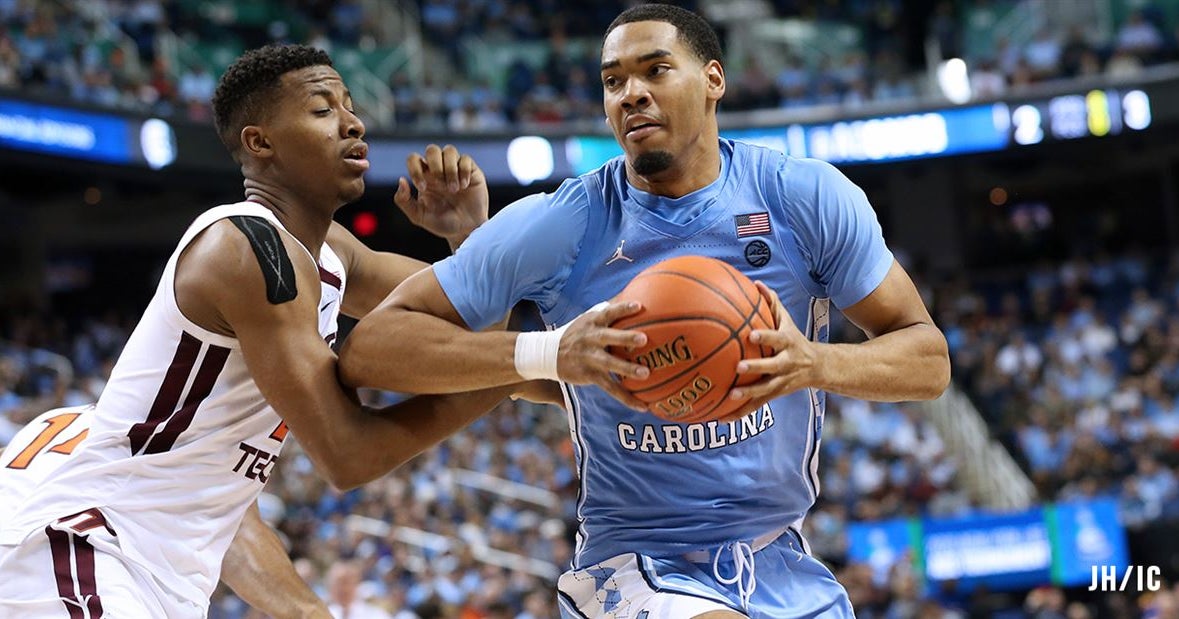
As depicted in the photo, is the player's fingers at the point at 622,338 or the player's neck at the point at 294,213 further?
the player's neck at the point at 294,213

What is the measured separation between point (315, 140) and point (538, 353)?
1050 millimetres

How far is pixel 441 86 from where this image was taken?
20.8 meters

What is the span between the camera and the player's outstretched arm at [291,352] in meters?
3.57

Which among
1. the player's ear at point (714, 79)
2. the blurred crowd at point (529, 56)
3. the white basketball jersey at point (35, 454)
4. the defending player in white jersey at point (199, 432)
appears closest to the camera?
the defending player in white jersey at point (199, 432)

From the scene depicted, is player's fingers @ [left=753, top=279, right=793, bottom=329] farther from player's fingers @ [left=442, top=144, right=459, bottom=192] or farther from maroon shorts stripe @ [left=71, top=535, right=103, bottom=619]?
maroon shorts stripe @ [left=71, top=535, right=103, bottom=619]

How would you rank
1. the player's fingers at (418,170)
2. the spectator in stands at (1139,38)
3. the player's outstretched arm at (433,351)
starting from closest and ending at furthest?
1. the player's outstretched arm at (433,351)
2. the player's fingers at (418,170)
3. the spectator in stands at (1139,38)

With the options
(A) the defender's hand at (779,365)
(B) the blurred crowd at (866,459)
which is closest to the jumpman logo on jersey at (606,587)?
(A) the defender's hand at (779,365)

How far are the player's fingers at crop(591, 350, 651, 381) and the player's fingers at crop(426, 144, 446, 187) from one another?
1.47 metres

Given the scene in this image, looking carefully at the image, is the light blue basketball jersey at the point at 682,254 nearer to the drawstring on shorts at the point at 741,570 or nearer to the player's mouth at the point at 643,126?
the drawstring on shorts at the point at 741,570

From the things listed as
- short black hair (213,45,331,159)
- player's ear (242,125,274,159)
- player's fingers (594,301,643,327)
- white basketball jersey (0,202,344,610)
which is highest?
short black hair (213,45,331,159)

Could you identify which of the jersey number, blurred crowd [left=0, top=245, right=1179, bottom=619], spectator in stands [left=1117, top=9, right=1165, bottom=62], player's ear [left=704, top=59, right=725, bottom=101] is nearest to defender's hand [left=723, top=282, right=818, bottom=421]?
player's ear [left=704, top=59, right=725, bottom=101]

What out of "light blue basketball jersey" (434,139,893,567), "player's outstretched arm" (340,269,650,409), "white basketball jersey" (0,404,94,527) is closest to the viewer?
"player's outstretched arm" (340,269,650,409)

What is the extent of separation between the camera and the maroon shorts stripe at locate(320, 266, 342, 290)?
13.3ft

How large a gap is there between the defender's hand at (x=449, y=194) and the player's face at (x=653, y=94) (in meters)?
0.85
